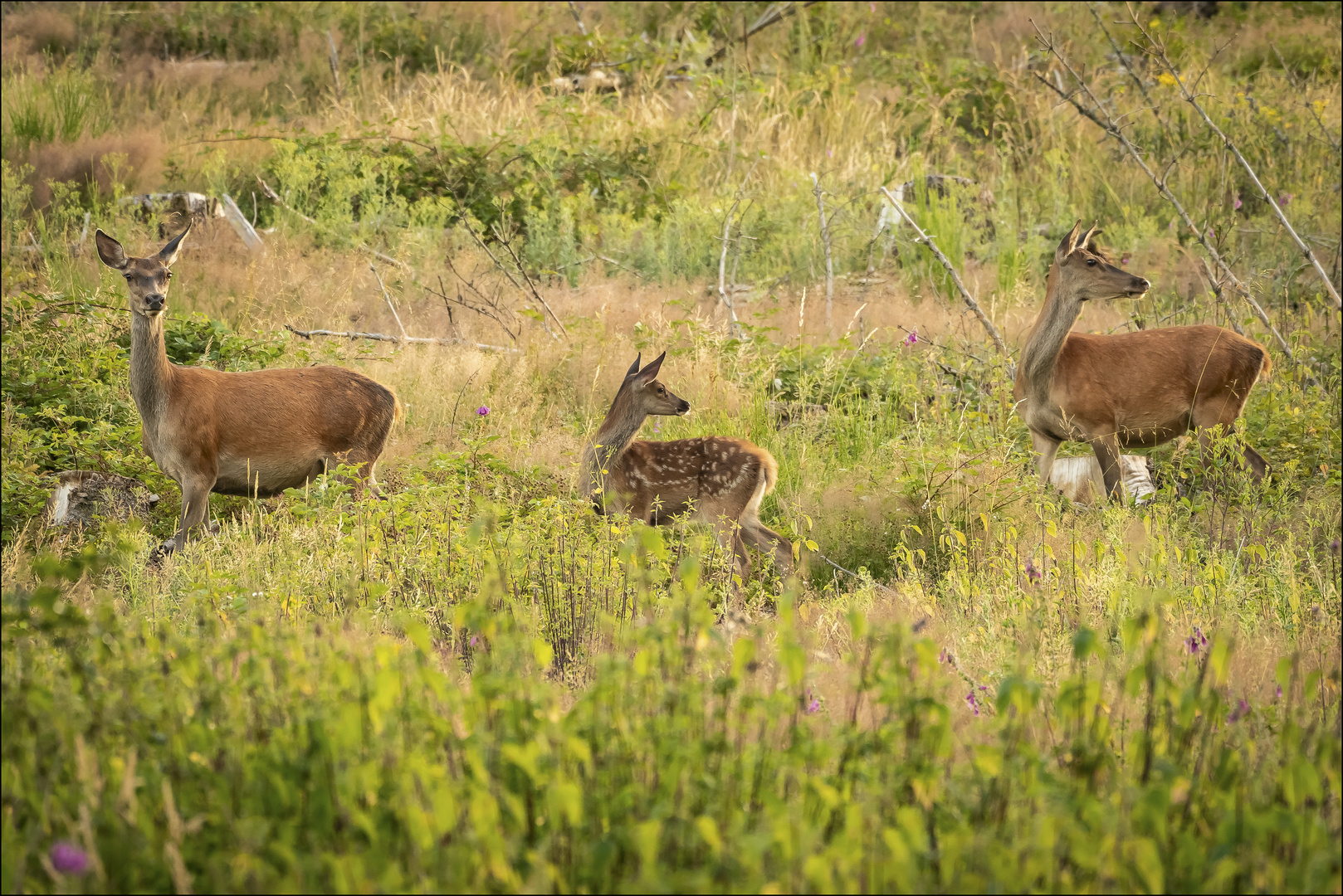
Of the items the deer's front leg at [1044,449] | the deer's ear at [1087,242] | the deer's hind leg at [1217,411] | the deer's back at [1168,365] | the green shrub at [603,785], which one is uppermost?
the green shrub at [603,785]

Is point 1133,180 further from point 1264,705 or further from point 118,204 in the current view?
point 1264,705

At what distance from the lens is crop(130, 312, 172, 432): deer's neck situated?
22.4 ft

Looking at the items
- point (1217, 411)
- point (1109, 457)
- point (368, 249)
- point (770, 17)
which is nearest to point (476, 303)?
point (368, 249)

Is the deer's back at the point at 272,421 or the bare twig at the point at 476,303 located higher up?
the deer's back at the point at 272,421

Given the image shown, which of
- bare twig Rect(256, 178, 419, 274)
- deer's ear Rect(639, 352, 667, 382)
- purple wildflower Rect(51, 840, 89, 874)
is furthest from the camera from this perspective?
bare twig Rect(256, 178, 419, 274)

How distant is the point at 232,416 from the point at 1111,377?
210 inches

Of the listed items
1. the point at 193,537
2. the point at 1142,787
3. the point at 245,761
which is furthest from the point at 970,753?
the point at 193,537

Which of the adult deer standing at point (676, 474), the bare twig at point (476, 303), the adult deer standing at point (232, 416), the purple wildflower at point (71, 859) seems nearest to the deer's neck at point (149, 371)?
the adult deer standing at point (232, 416)

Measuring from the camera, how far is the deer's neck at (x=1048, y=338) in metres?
7.96

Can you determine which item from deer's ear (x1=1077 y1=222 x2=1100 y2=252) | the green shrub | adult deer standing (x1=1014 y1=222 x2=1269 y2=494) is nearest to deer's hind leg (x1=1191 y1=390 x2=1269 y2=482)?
adult deer standing (x1=1014 y1=222 x2=1269 y2=494)

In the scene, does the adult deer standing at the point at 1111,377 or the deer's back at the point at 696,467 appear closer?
the deer's back at the point at 696,467

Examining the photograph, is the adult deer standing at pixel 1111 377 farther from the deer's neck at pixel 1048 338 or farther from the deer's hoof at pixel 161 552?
the deer's hoof at pixel 161 552

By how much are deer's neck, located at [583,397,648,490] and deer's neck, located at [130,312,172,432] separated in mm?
2326

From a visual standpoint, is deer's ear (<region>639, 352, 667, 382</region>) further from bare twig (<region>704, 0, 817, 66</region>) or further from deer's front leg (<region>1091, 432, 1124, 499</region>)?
bare twig (<region>704, 0, 817, 66</region>)
